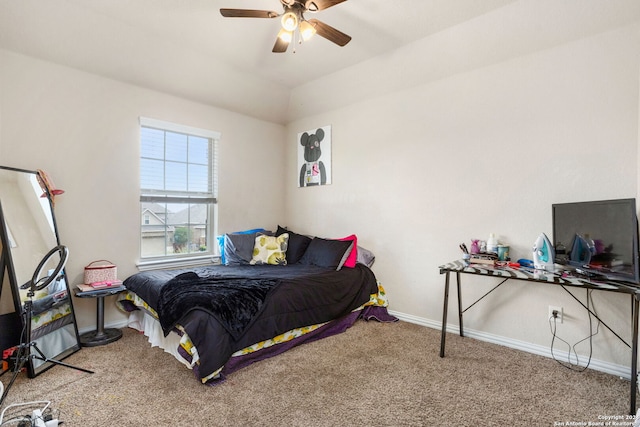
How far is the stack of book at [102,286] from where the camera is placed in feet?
8.95

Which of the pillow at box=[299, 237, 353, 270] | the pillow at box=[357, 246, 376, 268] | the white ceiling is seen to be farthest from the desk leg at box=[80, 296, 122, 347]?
the pillow at box=[357, 246, 376, 268]

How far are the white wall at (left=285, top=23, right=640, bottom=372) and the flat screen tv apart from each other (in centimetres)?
23

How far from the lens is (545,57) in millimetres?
2553

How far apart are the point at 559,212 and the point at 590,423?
136 cm

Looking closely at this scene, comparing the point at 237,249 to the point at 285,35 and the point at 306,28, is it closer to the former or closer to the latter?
the point at 285,35

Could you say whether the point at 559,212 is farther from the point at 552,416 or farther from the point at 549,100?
the point at 552,416

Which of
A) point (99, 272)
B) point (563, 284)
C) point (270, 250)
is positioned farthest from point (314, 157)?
point (563, 284)

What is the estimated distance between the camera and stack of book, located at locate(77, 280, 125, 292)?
2.73m

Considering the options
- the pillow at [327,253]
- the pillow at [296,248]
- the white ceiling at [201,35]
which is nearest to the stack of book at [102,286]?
the pillow at [296,248]

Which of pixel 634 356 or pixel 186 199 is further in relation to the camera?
pixel 186 199

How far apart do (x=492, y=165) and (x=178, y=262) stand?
11.1 feet

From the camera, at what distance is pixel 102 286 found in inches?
111

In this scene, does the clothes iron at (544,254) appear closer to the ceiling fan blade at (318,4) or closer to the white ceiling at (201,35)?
the white ceiling at (201,35)

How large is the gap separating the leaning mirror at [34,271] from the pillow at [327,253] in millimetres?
2204
